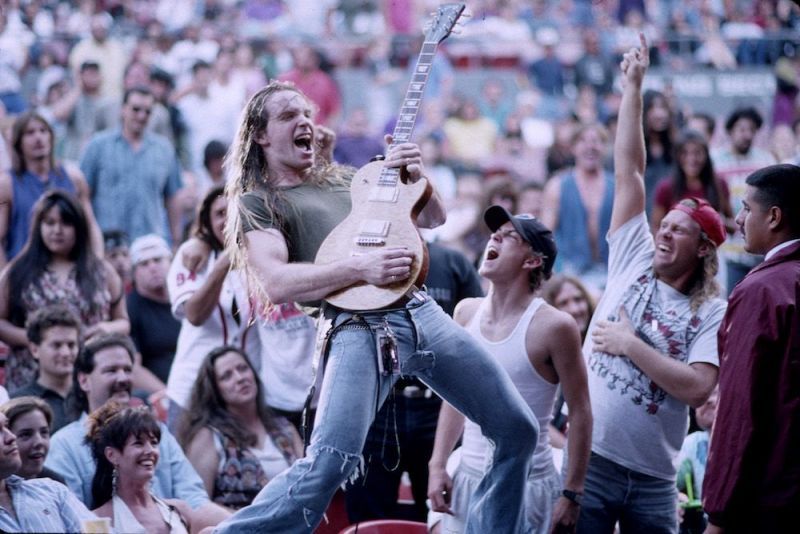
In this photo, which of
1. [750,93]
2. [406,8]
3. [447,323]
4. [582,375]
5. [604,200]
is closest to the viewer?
[447,323]

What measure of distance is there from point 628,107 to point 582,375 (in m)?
1.34

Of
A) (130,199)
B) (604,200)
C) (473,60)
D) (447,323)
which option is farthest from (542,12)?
(447,323)

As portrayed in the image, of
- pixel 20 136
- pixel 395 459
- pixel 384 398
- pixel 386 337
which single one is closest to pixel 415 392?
pixel 395 459

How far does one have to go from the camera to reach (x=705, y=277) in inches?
232

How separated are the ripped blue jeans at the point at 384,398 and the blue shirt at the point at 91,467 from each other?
5.66ft

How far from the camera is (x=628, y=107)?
605 cm

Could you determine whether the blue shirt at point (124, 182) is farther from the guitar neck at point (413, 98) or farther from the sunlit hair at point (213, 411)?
the guitar neck at point (413, 98)

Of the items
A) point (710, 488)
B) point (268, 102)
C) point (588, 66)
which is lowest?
point (710, 488)

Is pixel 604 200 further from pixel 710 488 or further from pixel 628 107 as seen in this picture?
pixel 710 488

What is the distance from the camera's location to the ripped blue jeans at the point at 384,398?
4.74m

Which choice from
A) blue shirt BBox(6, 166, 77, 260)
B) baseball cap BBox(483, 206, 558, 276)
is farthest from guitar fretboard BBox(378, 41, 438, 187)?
blue shirt BBox(6, 166, 77, 260)

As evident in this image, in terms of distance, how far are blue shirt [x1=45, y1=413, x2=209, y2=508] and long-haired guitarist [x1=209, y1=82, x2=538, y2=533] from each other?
1.69 metres

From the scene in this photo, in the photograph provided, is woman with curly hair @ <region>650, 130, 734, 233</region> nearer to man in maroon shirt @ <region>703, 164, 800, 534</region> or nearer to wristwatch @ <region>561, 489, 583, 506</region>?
wristwatch @ <region>561, 489, 583, 506</region>

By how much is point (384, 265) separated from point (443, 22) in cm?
126
